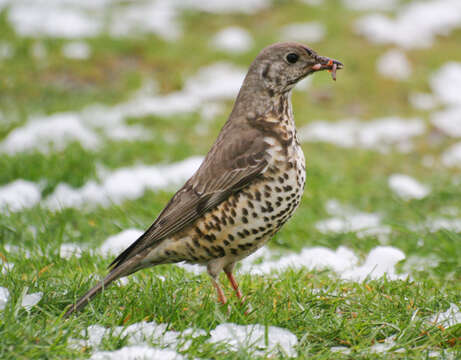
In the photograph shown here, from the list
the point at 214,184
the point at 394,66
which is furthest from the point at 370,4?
the point at 214,184

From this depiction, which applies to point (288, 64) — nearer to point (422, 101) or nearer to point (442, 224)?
point (442, 224)

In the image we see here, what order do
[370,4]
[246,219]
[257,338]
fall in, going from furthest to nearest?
[370,4]
[246,219]
[257,338]

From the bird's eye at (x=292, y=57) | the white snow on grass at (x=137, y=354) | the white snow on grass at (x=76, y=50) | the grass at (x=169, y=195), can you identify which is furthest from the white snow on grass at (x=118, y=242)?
the white snow on grass at (x=76, y=50)

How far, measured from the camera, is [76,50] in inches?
374

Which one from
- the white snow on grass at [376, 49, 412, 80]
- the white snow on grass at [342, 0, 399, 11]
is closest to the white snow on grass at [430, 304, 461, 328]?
the white snow on grass at [376, 49, 412, 80]

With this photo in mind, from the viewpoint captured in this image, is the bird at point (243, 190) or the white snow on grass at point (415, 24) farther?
the white snow on grass at point (415, 24)

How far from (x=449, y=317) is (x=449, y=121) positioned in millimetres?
6046

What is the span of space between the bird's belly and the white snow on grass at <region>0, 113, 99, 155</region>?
3351 millimetres

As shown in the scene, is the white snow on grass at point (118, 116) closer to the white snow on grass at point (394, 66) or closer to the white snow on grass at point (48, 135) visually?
the white snow on grass at point (48, 135)

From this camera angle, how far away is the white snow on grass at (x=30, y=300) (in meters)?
3.17

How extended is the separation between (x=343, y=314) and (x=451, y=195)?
3.20 m

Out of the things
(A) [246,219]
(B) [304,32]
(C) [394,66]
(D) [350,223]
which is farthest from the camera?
(B) [304,32]

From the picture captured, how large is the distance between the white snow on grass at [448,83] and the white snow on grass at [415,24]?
92cm

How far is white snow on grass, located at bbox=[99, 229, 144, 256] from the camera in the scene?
4.56 meters
